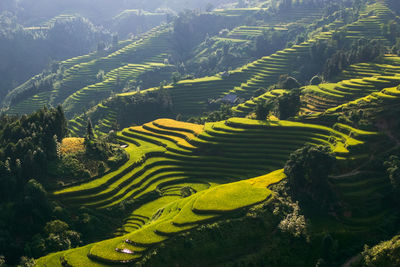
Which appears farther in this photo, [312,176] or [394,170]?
[394,170]

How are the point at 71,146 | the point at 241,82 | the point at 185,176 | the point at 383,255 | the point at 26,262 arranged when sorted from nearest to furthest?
the point at 383,255 < the point at 26,262 < the point at 185,176 < the point at 71,146 < the point at 241,82

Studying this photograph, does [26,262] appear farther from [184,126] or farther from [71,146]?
[184,126]

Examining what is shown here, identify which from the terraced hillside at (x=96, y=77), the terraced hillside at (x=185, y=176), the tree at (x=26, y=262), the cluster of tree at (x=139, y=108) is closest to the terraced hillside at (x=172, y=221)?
the terraced hillside at (x=185, y=176)

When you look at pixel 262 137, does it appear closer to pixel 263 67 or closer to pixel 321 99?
pixel 321 99

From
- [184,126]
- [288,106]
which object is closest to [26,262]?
[184,126]

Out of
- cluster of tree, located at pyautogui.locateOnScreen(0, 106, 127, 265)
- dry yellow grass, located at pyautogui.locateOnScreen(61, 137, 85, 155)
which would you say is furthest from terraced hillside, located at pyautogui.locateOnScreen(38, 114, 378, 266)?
dry yellow grass, located at pyautogui.locateOnScreen(61, 137, 85, 155)

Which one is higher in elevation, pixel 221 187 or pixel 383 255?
pixel 221 187

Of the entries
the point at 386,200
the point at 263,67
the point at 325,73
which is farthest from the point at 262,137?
the point at 263,67

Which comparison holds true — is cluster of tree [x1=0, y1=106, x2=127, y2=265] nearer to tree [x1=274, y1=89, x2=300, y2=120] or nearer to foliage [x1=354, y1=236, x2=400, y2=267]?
foliage [x1=354, y1=236, x2=400, y2=267]
